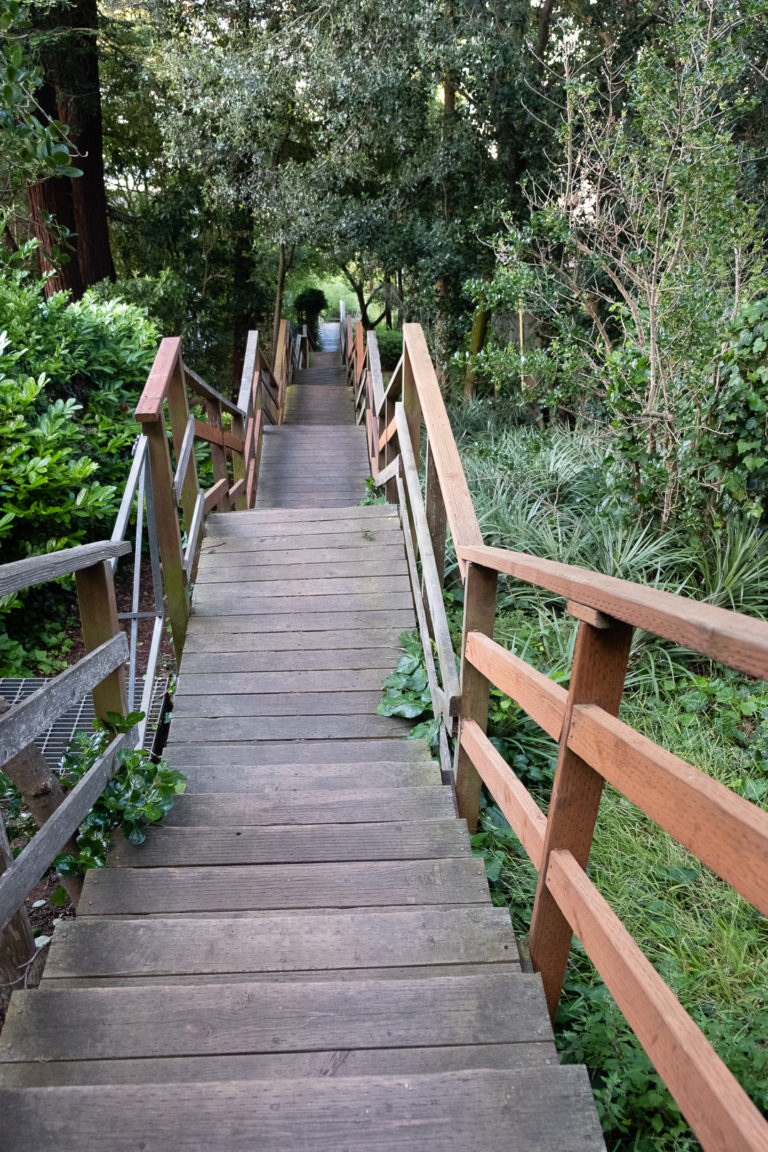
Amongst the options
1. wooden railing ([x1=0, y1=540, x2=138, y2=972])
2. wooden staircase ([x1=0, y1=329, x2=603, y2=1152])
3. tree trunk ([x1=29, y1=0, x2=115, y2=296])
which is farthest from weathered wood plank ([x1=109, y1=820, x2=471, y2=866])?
tree trunk ([x1=29, y1=0, x2=115, y2=296])

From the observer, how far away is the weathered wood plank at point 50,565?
1.38 metres

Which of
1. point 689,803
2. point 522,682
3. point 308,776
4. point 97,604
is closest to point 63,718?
point 308,776

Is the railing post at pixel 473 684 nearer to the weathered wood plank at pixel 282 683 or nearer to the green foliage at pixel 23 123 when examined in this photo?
the weathered wood plank at pixel 282 683

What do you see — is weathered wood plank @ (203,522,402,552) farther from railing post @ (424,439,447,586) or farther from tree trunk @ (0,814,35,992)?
tree trunk @ (0,814,35,992)

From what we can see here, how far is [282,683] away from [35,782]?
1528 mm

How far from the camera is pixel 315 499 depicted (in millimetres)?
6805

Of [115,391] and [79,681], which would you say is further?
[115,391]

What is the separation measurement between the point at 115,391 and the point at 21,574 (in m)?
3.90

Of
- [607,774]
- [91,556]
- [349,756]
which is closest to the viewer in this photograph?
[607,774]

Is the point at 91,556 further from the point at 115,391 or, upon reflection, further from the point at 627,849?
the point at 115,391

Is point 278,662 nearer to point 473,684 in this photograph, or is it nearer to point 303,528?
point 303,528

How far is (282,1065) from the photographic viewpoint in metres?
1.34

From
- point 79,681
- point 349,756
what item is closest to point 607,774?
point 79,681

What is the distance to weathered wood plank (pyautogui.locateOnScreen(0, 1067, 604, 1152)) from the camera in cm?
114
